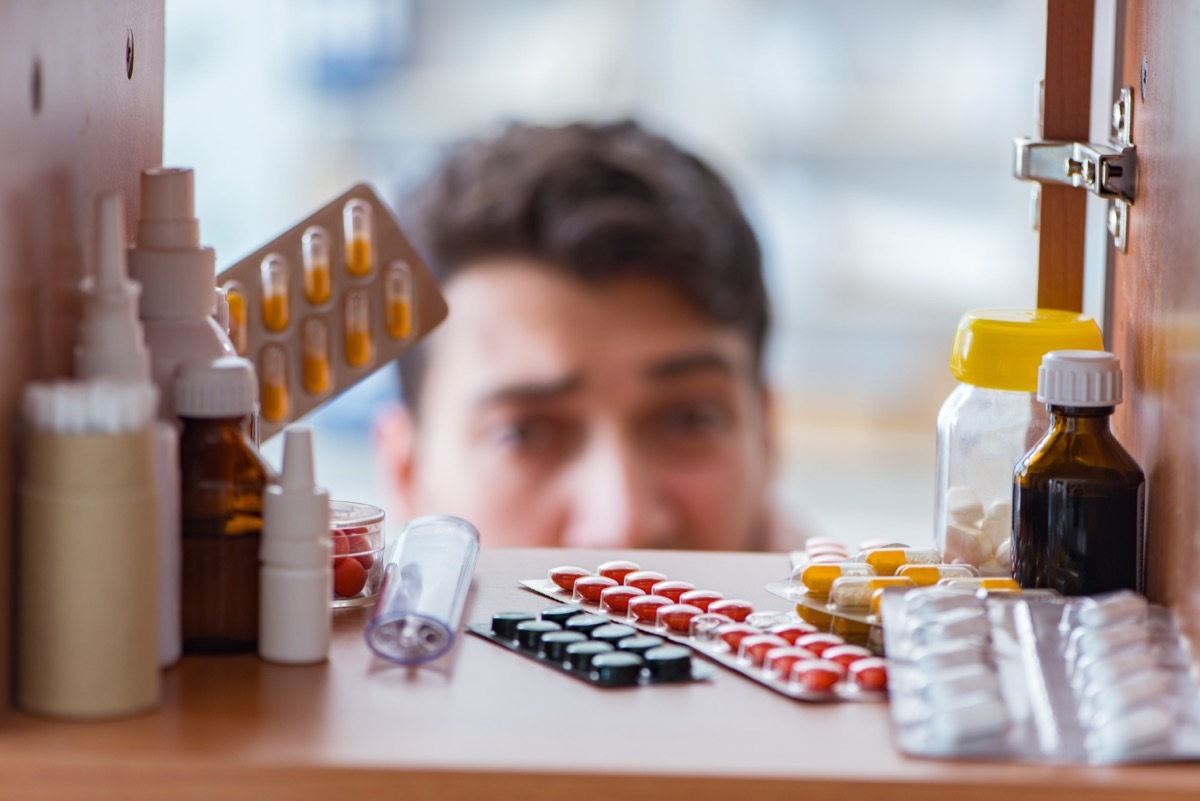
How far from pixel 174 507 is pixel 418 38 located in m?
2.10

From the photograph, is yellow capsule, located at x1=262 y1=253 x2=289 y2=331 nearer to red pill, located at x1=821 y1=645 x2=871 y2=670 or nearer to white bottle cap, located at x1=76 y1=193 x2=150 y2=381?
white bottle cap, located at x1=76 y1=193 x2=150 y2=381

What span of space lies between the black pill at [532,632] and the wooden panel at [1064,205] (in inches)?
12.2

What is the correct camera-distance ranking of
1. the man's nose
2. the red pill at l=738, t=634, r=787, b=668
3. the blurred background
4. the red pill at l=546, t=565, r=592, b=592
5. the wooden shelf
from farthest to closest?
the blurred background
the man's nose
the red pill at l=546, t=565, r=592, b=592
the red pill at l=738, t=634, r=787, b=668
the wooden shelf

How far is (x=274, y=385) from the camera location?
0.72m

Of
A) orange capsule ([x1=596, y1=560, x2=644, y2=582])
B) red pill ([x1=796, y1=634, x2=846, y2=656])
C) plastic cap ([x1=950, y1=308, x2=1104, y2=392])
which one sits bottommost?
red pill ([x1=796, y1=634, x2=846, y2=656])

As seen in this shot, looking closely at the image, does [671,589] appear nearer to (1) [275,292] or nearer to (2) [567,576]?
(2) [567,576]

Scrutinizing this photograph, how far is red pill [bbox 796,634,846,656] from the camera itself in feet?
1.88

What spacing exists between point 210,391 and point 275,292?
6.3 inches

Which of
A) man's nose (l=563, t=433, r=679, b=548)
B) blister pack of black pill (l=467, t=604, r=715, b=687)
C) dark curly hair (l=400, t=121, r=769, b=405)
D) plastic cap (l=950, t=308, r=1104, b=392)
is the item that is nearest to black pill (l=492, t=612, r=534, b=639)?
blister pack of black pill (l=467, t=604, r=715, b=687)

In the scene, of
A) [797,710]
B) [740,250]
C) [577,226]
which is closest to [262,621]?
[797,710]

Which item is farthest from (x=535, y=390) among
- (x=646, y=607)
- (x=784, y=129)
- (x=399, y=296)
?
(x=784, y=129)

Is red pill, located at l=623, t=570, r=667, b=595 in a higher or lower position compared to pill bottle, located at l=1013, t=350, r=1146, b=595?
lower

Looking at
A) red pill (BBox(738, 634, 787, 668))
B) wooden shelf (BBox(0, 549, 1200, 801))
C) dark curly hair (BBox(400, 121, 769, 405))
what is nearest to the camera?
wooden shelf (BBox(0, 549, 1200, 801))

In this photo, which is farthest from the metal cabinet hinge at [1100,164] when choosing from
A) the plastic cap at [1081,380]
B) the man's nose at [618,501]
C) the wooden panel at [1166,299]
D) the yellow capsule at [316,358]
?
the man's nose at [618,501]
